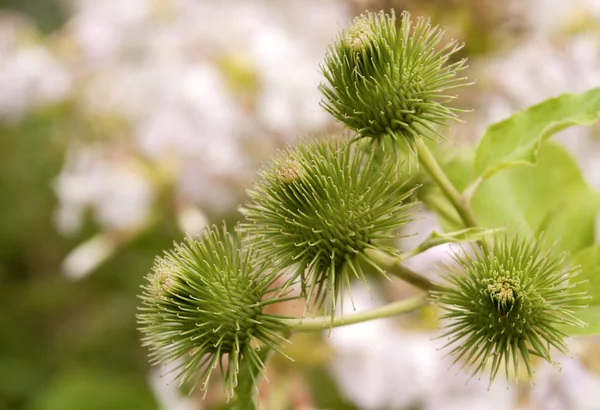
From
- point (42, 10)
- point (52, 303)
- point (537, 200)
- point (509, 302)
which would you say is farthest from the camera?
point (42, 10)

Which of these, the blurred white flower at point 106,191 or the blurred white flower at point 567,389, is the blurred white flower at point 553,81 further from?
the blurred white flower at point 106,191

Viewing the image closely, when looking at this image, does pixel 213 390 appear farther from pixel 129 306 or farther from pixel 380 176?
pixel 129 306

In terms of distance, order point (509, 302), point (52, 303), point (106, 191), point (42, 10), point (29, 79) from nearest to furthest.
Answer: point (509, 302) → point (106, 191) → point (29, 79) → point (52, 303) → point (42, 10)

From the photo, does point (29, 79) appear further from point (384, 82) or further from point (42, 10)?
point (42, 10)

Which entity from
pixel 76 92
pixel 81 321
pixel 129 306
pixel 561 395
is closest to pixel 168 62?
pixel 76 92

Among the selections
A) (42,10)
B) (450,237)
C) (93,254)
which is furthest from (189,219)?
(42,10)

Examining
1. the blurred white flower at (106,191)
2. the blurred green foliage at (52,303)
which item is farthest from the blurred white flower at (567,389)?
the blurred green foliage at (52,303)

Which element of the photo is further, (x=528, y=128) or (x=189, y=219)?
(x=189, y=219)
